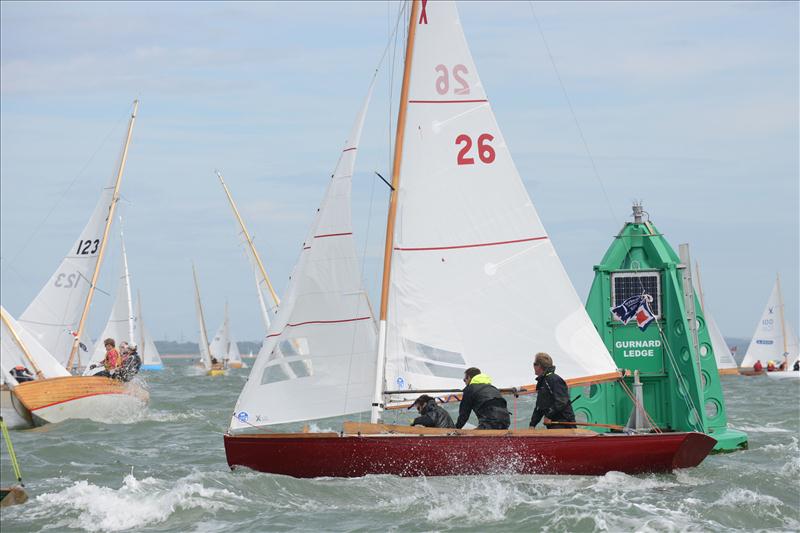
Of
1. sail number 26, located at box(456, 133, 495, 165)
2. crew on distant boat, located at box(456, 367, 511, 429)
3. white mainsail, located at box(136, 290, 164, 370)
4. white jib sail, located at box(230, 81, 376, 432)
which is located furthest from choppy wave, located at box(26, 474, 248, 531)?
white mainsail, located at box(136, 290, 164, 370)

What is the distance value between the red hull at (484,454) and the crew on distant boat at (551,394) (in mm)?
697

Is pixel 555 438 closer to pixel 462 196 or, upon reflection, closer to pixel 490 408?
pixel 490 408

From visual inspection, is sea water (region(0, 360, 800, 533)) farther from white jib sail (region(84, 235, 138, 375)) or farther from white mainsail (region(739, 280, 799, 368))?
white mainsail (region(739, 280, 799, 368))

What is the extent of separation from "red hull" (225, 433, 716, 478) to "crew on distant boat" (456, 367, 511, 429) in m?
0.50

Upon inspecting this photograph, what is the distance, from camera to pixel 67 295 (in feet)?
105

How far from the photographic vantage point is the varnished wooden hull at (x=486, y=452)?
14.5 m

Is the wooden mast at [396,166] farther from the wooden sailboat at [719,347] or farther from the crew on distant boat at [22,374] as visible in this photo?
the wooden sailboat at [719,347]

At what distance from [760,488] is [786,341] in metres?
54.7

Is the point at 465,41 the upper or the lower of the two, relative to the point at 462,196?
upper

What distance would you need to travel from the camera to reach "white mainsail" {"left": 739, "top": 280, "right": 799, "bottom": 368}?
66875 mm

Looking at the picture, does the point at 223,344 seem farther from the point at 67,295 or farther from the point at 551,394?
the point at 551,394

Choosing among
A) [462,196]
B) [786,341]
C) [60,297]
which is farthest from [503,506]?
[786,341]

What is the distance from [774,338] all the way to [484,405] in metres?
56.2

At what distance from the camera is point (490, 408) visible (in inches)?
591
